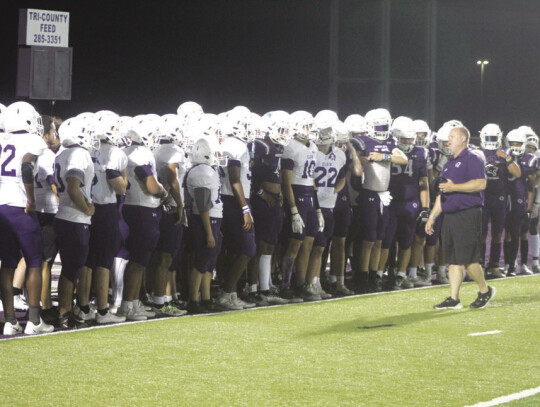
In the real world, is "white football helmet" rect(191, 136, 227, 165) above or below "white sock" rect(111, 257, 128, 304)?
above

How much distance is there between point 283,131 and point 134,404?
16.4 feet

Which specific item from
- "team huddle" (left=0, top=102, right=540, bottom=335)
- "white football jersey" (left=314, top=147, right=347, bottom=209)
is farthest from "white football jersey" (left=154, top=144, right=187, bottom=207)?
"white football jersey" (left=314, top=147, right=347, bottom=209)

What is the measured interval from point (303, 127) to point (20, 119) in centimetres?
347

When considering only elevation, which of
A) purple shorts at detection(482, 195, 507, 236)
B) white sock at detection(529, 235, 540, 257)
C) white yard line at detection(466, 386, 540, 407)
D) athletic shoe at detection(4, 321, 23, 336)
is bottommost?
white yard line at detection(466, 386, 540, 407)

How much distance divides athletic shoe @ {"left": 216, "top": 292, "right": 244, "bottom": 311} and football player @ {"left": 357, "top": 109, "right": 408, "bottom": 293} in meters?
2.21

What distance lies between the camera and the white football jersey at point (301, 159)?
1076 cm

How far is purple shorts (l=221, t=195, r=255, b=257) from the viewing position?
10.0 metres

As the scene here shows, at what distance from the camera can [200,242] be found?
9688mm

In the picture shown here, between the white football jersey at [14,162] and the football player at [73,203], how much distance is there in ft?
0.97

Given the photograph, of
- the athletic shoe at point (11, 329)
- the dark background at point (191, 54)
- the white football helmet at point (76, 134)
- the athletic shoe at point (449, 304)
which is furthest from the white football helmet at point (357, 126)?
the dark background at point (191, 54)

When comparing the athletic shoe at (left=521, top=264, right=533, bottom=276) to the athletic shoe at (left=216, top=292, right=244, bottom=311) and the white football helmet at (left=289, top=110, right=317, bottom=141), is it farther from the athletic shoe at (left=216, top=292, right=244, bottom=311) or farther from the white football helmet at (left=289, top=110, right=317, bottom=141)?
the athletic shoe at (left=216, top=292, right=244, bottom=311)

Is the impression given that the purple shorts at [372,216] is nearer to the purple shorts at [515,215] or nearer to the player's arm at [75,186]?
the purple shorts at [515,215]

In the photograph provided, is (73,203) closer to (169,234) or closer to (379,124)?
(169,234)

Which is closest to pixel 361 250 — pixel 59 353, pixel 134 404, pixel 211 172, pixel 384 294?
pixel 384 294
